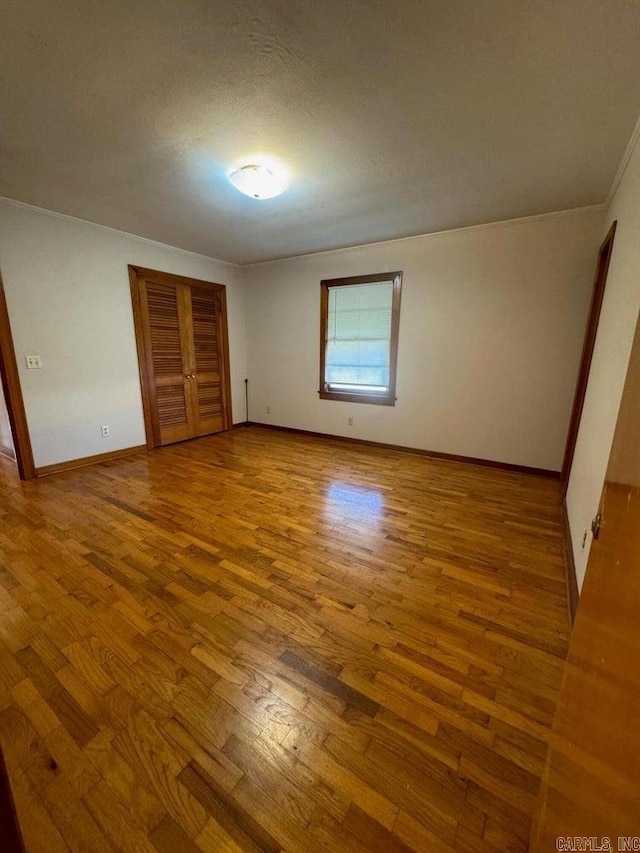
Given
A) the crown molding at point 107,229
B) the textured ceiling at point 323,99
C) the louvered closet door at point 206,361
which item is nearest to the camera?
the textured ceiling at point 323,99

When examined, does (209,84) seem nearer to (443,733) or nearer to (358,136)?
(358,136)

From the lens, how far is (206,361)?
16.1 ft

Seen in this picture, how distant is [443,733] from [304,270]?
4809 millimetres

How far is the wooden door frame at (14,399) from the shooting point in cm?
299

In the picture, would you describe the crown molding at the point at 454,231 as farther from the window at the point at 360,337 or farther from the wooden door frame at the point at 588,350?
the wooden door frame at the point at 588,350

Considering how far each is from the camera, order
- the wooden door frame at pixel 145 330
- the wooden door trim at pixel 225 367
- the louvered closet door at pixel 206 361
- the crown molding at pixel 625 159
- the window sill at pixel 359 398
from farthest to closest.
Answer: the wooden door trim at pixel 225 367, the louvered closet door at pixel 206 361, the window sill at pixel 359 398, the wooden door frame at pixel 145 330, the crown molding at pixel 625 159

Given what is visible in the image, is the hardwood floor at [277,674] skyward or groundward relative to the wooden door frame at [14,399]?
groundward

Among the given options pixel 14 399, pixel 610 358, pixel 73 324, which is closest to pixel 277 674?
pixel 610 358

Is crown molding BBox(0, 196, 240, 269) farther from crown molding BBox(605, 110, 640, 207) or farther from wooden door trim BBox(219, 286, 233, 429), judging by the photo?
crown molding BBox(605, 110, 640, 207)

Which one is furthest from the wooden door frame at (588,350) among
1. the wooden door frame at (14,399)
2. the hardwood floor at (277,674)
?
the wooden door frame at (14,399)

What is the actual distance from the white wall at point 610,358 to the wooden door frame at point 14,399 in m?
4.43

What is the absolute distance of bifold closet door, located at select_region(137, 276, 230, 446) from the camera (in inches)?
165

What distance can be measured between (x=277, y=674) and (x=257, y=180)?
9.54 feet

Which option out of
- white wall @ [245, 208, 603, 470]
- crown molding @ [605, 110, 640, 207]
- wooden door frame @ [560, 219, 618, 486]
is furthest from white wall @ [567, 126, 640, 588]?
white wall @ [245, 208, 603, 470]
